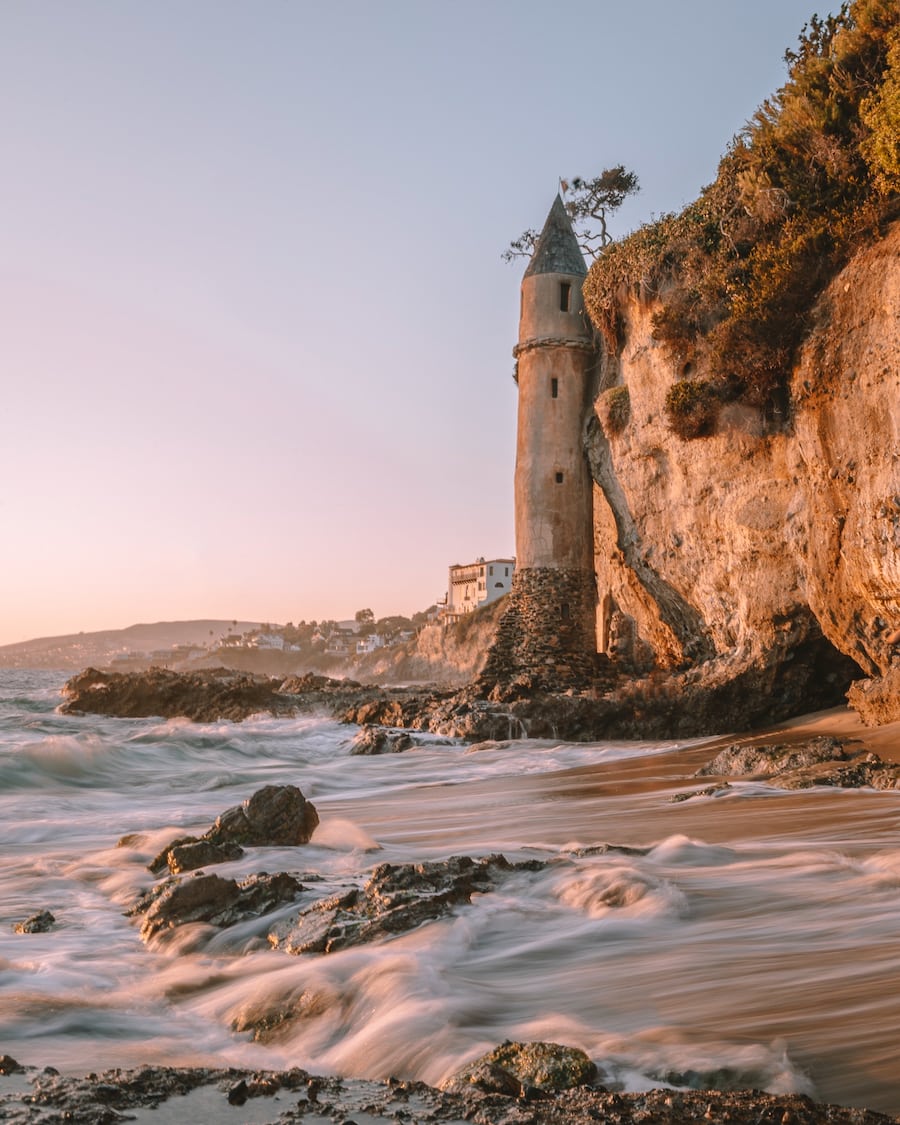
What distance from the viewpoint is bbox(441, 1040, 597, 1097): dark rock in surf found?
3180 mm

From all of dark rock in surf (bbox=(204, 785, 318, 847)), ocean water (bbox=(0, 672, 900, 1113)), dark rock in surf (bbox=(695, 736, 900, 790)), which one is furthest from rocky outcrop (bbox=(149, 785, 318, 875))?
dark rock in surf (bbox=(695, 736, 900, 790))

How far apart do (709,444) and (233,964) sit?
1393cm

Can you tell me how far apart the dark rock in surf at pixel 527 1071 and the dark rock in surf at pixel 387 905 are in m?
1.65

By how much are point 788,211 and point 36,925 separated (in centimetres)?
1383

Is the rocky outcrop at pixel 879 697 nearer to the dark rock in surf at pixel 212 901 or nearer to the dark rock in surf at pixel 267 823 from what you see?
the dark rock in surf at pixel 267 823

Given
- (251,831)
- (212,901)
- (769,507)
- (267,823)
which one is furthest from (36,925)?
(769,507)

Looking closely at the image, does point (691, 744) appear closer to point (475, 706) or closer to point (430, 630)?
point (475, 706)

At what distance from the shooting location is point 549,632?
22312 mm

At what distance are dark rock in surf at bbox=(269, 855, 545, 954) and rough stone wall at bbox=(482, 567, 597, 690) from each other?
15.6 meters

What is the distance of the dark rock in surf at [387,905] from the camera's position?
499 cm

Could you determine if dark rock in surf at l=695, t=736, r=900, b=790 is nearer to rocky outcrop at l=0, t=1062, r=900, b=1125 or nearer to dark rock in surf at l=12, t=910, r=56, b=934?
rocky outcrop at l=0, t=1062, r=900, b=1125

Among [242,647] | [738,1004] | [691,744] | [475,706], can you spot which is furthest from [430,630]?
[242,647]

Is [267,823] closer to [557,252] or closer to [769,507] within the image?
[769,507]

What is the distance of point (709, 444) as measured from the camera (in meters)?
16.9
